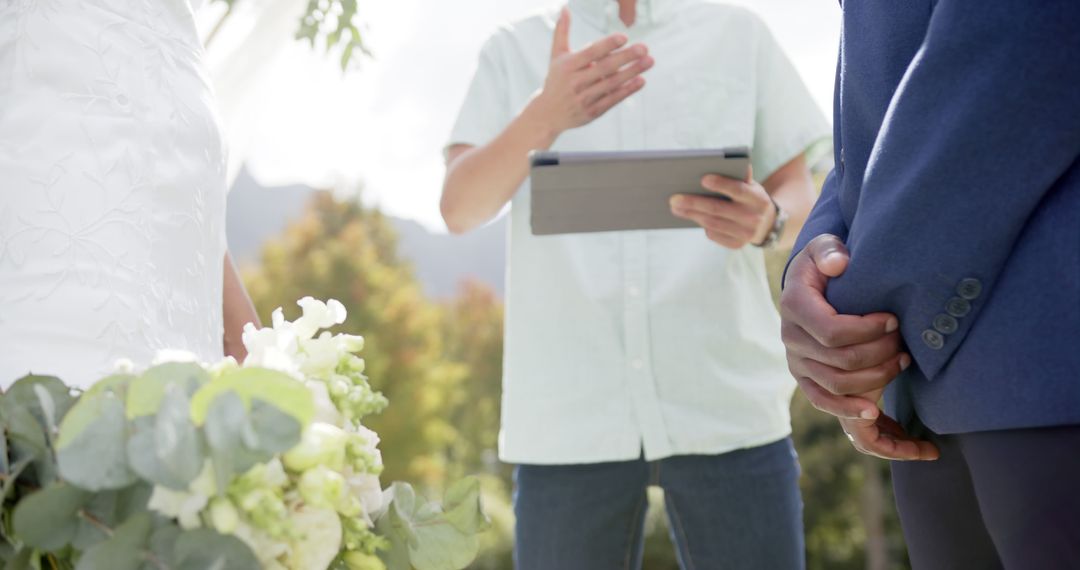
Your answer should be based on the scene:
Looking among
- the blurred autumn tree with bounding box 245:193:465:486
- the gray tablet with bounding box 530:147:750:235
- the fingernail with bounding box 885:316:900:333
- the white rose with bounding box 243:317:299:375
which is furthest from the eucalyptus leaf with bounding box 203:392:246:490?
the blurred autumn tree with bounding box 245:193:465:486

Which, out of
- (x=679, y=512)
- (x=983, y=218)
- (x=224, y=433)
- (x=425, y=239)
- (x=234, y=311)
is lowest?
(x=425, y=239)

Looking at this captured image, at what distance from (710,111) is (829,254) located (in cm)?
121

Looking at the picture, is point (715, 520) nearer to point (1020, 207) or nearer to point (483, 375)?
point (1020, 207)

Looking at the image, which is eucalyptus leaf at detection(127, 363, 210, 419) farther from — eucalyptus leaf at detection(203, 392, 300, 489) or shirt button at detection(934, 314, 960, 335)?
shirt button at detection(934, 314, 960, 335)

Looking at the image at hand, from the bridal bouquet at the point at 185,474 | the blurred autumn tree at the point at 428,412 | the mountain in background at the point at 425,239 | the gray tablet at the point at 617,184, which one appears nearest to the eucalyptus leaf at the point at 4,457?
the bridal bouquet at the point at 185,474

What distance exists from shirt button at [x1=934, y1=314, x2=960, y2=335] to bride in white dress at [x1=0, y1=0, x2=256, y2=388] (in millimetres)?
1094

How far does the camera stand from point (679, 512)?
2172mm

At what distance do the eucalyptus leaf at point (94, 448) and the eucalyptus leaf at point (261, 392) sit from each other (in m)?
0.07

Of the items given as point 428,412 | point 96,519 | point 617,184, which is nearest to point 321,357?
point 96,519

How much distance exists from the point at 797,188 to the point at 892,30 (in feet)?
3.85

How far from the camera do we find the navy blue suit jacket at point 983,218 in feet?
3.31

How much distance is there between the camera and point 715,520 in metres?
2.13

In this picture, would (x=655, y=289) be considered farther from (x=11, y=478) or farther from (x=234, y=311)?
(x=11, y=478)

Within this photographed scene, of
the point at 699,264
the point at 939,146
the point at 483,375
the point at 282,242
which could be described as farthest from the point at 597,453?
the point at 483,375
